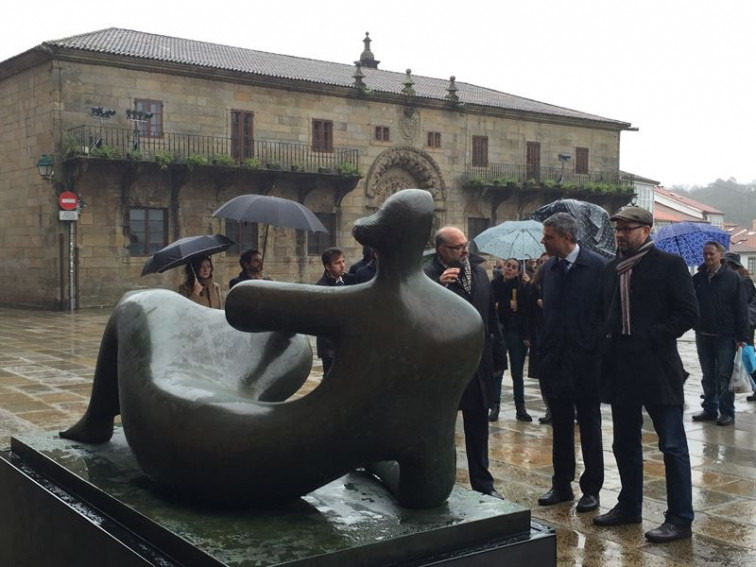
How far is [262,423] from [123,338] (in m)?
0.76

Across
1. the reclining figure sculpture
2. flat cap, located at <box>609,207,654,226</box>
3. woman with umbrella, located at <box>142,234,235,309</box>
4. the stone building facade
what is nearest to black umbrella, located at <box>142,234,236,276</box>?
woman with umbrella, located at <box>142,234,235,309</box>

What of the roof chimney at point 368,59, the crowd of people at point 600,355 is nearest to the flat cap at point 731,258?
the crowd of people at point 600,355

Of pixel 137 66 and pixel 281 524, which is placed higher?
pixel 137 66

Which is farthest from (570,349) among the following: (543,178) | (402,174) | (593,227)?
(543,178)

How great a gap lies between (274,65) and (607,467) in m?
24.0

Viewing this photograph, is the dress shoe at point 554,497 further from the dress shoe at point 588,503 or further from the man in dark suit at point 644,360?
the man in dark suit at point 644,360

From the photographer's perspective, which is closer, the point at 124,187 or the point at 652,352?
the point at 652,352

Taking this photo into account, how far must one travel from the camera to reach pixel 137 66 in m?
22.9

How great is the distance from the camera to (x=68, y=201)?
70.0 feet

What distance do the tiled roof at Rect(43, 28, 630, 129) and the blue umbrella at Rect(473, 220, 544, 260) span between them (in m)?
14.9

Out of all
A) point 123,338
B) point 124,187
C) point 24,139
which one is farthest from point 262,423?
point 24,139

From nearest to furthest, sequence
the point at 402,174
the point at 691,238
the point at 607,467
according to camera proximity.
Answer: the point at 607,467 → the point at 691,238 → the point at 402,174

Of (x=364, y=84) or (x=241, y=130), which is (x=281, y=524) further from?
(x=364, y=84)

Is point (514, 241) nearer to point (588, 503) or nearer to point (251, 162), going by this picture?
point (588, 503)
